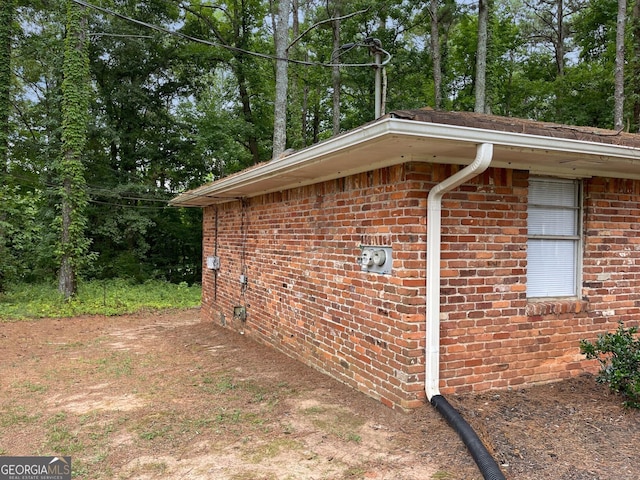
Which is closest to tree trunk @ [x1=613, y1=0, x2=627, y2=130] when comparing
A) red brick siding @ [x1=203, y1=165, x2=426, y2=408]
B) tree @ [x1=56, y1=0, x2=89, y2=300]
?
red brick siding @ [x1=203, y1=165, x2=426, y2=408]

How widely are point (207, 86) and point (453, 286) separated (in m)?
16.7

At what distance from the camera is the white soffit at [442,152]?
9.31 feet

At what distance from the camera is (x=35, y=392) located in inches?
180

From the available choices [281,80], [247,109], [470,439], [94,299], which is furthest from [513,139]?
[247,109]

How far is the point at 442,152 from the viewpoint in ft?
10.8

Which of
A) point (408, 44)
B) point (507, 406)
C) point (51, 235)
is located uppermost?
point (408, 44)

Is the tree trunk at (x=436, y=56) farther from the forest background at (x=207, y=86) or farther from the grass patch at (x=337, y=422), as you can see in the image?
the grass patch at (x=337, y=422)

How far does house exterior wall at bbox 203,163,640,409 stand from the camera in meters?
3.54

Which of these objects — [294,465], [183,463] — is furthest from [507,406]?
[183,463]

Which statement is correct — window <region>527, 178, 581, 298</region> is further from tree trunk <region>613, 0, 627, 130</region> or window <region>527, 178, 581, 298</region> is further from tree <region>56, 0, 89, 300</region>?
tree <region>56, 0, 89, 300</region>

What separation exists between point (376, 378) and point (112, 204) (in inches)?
534

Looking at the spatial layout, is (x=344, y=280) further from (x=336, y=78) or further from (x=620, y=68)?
(x=336, y=78)

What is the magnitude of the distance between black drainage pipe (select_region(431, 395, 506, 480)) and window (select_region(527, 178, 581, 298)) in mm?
1401

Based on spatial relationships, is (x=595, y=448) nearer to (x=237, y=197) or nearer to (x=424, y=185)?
(x=424, y=185)
